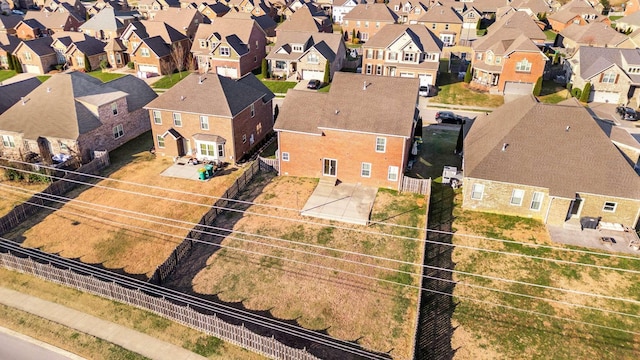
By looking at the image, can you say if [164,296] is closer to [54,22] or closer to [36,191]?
[36,191]

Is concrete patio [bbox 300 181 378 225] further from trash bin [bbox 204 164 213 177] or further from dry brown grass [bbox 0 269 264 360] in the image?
dry brown grass [bbox 0 269 264 360]

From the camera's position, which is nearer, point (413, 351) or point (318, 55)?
point (413, 351)

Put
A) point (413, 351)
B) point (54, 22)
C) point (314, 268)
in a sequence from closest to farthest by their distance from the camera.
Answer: point (413, 351) < point (314, 268) < point (54, 22)

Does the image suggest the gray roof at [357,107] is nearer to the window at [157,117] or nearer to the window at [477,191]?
the window at [477,191]

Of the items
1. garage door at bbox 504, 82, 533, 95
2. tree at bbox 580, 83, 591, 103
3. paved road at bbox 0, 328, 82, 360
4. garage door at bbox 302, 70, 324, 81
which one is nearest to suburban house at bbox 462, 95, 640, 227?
tree at bbox 580, 83, 591, 103

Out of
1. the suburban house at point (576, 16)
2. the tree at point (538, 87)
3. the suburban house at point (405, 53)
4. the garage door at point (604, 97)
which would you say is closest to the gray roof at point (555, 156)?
the tree at point (538, 87)

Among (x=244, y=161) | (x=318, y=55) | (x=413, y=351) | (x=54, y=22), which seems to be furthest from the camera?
(x=54, y=22)

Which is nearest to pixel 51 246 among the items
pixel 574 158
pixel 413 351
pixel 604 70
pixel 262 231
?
pixel 262 231
